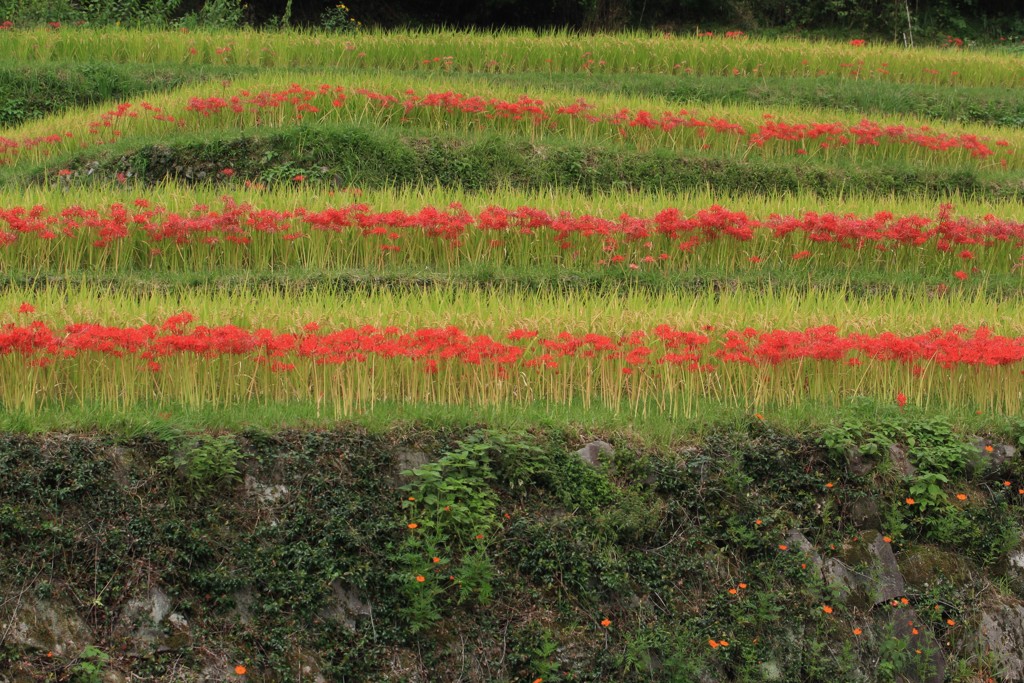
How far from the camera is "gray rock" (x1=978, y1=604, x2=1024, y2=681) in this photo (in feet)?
20.1

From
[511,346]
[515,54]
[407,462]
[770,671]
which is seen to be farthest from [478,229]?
[515,54]

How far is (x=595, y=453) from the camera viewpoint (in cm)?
621

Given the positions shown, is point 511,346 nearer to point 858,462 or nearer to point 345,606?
point 345,606

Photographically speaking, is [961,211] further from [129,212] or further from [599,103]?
[129,212]

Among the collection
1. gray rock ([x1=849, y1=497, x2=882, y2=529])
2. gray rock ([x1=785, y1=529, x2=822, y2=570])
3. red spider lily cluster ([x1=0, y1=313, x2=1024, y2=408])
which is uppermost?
red spider lily cluster ([x1=0, y1=313, x2=1024, y2=408])

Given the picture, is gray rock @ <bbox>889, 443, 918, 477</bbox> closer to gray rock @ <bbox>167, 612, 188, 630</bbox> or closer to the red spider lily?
the red spider lily

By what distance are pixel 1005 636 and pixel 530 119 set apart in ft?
27.9

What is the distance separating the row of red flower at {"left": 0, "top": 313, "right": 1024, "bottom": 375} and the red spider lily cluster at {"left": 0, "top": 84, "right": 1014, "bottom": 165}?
20.5 feet

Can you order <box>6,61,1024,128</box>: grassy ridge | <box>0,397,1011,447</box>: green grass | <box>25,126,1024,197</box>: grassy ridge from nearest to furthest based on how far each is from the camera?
<box>0,397,1011,447</box>: green grass
<box>25,126,1024,197</box>: grassy ridge
<box>6,61,1024,128</box>: grassy ridge

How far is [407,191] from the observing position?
10.9 meters

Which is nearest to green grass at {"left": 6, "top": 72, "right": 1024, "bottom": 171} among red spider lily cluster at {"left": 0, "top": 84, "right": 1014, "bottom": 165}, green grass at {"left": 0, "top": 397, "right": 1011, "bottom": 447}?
red spider lily cluster at {"left": 0, "top": 84, "right": 1014, "bottom": 165}

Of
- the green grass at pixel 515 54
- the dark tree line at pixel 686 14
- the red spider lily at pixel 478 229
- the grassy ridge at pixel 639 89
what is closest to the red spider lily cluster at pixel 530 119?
the grassy ridge at pixel 639 89

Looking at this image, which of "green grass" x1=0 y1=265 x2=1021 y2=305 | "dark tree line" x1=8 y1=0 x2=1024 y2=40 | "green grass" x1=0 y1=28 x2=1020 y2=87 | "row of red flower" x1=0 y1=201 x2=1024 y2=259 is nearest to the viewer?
"green grass" x1=0 y1=265 x2=1021 y2=305

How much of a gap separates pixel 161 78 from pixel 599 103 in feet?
19.9
